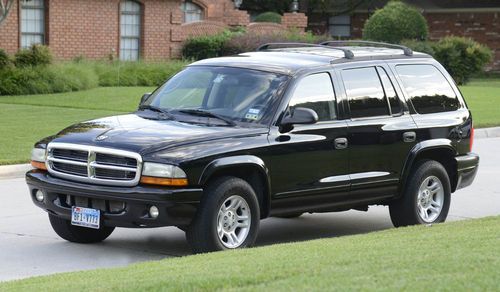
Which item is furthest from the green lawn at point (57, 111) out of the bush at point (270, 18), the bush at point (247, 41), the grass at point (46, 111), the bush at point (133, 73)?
the bush at point (270, 18)

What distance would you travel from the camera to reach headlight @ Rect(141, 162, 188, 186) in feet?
30.6

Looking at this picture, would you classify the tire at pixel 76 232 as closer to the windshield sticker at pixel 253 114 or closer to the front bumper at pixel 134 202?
the front bumper at pixel 134 202

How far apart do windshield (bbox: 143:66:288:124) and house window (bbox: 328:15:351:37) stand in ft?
138

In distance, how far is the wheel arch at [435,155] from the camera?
37.2 ft

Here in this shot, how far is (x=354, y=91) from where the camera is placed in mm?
11062

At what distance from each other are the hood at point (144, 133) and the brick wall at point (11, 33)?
985 inches

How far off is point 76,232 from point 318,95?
2.55m

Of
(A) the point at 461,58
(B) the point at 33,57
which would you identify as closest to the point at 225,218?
(B) the point at 33,57

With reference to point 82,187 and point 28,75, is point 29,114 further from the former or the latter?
point 82,187

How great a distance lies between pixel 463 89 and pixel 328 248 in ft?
89.8

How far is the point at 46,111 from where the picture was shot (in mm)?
23672

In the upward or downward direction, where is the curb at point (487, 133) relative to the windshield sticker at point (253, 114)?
downward

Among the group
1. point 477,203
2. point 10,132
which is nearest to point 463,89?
point 10,132

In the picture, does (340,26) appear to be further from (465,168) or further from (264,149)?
(264,149)
